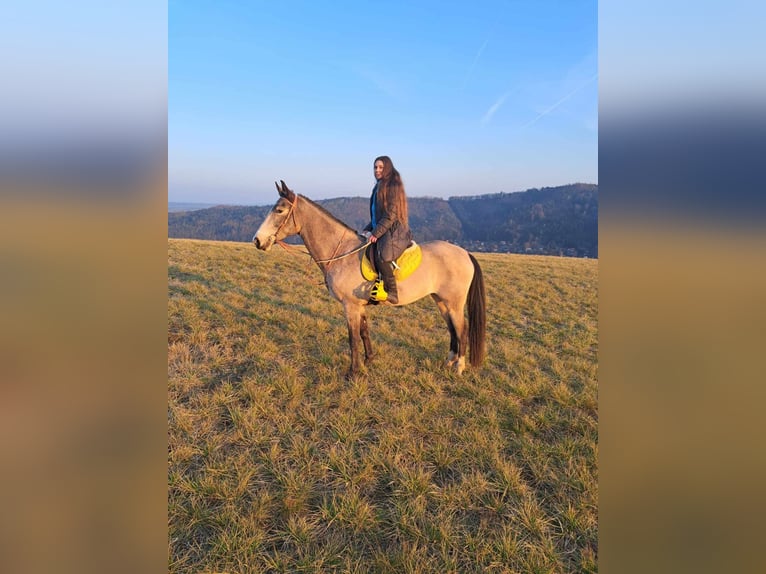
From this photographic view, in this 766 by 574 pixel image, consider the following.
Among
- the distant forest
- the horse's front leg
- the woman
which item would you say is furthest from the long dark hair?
the distant forest

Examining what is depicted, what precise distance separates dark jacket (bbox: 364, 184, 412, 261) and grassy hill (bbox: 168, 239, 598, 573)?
1823mm

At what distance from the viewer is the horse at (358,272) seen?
475 cm

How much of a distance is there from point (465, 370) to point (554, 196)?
70888 millimetres

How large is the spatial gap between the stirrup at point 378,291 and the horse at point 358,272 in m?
0.13

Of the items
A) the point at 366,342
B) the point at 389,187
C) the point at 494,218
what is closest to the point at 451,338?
the point at 366,342

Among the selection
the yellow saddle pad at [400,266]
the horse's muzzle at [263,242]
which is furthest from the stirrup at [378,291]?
the horse's muzzle at [263,242]

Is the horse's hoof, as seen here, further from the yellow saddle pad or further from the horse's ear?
the horse's ear

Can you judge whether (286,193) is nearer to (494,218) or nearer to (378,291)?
(378,291)

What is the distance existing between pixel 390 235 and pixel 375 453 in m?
2.63

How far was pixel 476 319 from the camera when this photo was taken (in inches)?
207

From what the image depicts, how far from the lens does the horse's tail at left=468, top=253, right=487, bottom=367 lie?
518 centimetres
